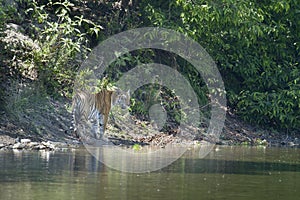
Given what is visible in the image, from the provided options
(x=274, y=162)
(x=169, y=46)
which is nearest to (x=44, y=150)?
(x=274, y=162)

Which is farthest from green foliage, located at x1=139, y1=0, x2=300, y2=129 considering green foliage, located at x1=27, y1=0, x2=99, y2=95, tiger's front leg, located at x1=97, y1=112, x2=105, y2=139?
tiger's front leg, located at x1=97, y1=112, x2=105, y2=139

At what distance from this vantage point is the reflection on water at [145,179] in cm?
943

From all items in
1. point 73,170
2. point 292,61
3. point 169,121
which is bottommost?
point 73,170

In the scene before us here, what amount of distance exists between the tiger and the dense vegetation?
726mm

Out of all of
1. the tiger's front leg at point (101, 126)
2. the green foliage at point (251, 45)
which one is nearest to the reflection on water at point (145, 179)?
the tiger's front leg at point (101, 126)

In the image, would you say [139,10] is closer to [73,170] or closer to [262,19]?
[262,19]

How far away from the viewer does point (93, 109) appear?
18438mm

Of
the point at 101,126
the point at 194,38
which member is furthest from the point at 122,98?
the point at 194,38

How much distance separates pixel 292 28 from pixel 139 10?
4.55 meters

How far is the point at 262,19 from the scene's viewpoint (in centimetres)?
2145

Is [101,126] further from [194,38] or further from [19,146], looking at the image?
[194,38]

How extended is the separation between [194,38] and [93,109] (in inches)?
168

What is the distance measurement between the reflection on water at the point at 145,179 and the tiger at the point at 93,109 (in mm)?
2889

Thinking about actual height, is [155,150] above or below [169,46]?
below
